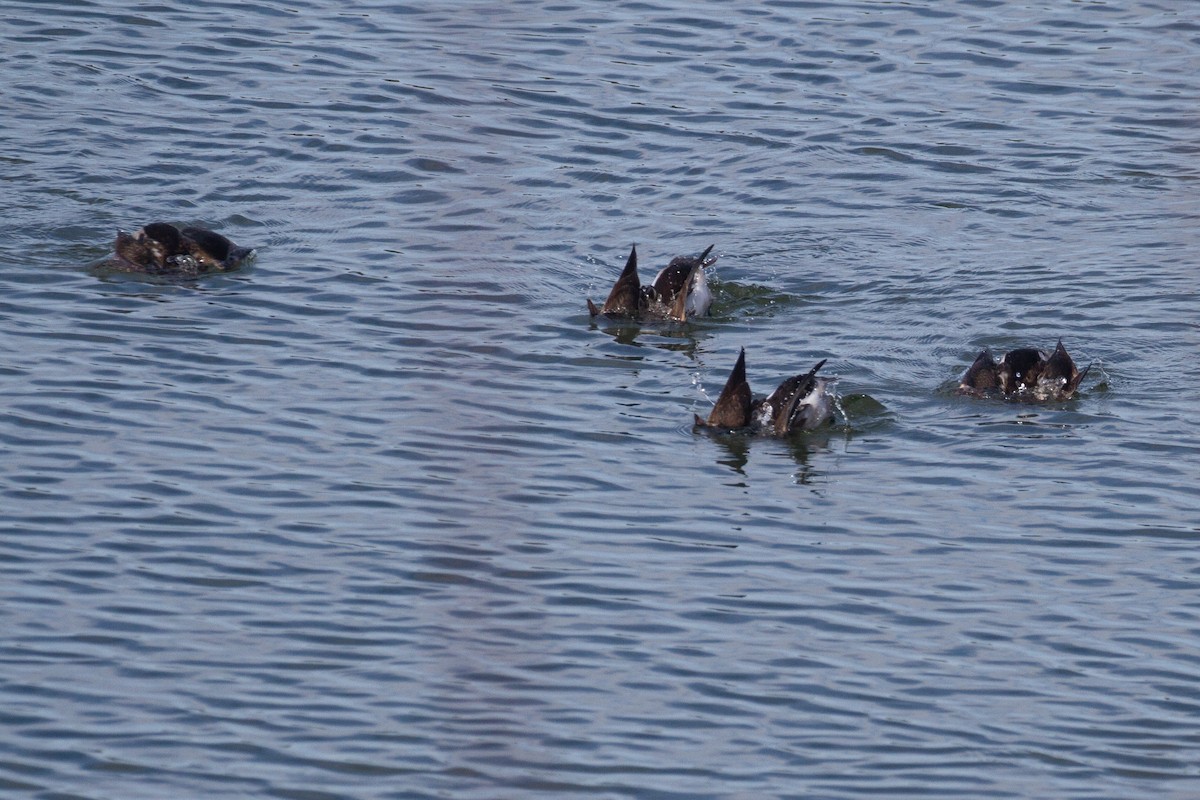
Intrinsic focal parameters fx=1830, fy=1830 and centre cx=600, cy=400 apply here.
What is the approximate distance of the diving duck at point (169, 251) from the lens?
12086 millimetres

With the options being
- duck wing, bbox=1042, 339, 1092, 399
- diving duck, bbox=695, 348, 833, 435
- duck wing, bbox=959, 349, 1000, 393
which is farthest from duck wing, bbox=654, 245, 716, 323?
duck wing, bbox=1042, 339, 1092, 399

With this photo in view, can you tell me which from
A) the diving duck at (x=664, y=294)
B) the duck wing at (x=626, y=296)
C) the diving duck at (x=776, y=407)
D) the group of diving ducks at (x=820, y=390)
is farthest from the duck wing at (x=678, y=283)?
the diving duck at (x=776, y=407)

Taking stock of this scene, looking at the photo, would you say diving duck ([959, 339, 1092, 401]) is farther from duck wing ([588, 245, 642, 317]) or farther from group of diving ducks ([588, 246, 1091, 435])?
duck wing ([588, 245, 642, 317])

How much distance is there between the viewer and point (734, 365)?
35.9 feet

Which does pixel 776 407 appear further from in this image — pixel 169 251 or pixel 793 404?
pixel 169 251

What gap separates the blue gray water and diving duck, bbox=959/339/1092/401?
0.36ft

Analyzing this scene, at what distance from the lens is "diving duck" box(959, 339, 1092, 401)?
10492 millimetres

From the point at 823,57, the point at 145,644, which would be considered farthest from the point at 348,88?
the point at 145,644

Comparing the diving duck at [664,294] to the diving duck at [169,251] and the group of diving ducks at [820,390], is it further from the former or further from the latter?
the diving duck at [169,251]

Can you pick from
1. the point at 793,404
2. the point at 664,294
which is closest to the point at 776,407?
the point at 793,404

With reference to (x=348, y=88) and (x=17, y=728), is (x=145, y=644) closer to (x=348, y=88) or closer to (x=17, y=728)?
(x=17, y=728)

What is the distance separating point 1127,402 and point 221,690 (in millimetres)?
5933

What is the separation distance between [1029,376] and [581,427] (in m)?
2.65

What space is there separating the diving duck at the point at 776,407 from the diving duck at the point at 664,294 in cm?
187
